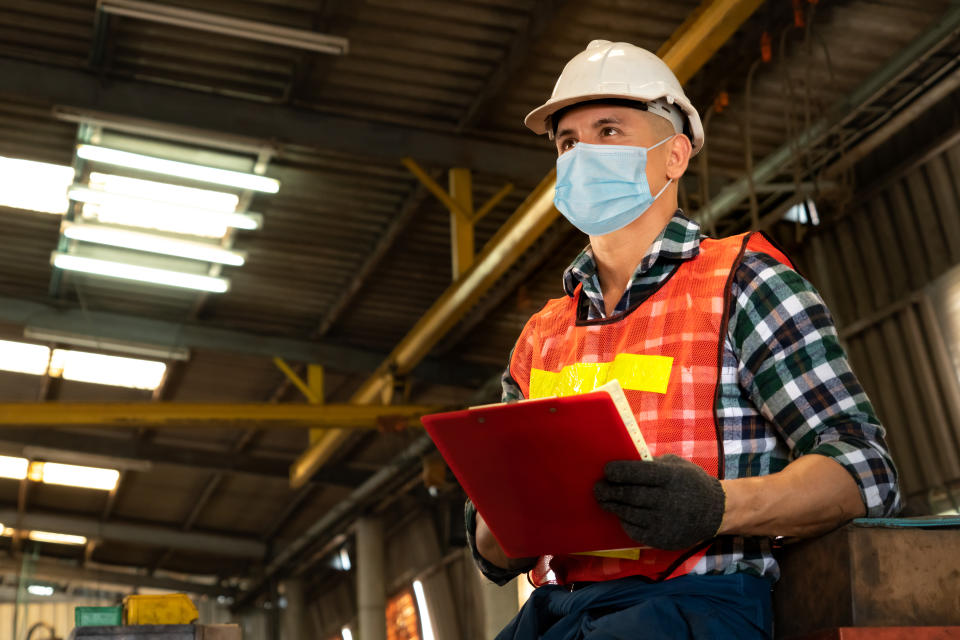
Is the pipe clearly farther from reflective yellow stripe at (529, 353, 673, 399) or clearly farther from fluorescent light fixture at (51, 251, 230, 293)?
reflective yellow stripe at (529, 353, 673, 399)

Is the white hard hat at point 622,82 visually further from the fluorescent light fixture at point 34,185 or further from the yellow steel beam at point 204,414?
the yellow steel beam at point 204,414

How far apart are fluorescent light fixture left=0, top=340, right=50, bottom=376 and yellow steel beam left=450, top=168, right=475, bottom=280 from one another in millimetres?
6510

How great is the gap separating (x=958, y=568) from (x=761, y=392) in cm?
41

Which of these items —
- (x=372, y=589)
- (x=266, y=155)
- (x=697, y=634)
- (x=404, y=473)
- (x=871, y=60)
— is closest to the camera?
(x=697, y=634)

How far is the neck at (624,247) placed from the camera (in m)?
2.29

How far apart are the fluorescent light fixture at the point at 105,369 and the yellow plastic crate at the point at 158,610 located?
6.75m

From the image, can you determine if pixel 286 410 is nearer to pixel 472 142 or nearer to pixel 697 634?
pixel 472 142

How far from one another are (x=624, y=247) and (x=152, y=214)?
A: 7682mm

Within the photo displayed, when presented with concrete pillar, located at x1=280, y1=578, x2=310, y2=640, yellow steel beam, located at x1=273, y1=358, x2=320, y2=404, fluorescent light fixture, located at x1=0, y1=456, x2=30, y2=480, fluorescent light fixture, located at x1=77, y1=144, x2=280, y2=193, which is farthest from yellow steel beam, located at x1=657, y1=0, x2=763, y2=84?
concrete pillar, located at x1=280, y1=578, x2=310, y2=640

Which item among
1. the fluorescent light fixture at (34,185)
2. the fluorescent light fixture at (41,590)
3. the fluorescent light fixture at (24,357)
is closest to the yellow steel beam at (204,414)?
the fluorescent light fixture at (24,357)

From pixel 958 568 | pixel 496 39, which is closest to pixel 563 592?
pixel 958 568

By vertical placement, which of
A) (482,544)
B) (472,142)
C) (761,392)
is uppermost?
(472,142)

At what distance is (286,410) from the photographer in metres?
12.6

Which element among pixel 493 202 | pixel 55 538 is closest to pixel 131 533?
pixel 55 538
